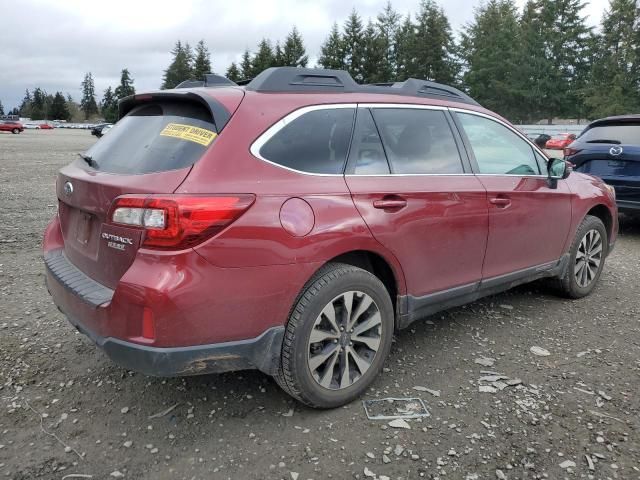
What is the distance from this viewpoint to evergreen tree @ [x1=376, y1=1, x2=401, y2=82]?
71.6m

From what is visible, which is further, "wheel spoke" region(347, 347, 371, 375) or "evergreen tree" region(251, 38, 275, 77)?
"evergreen tree" region(251, 38, 275, 77)

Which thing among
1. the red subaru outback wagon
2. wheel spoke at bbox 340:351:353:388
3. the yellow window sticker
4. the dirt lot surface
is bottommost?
the dirt lot surface

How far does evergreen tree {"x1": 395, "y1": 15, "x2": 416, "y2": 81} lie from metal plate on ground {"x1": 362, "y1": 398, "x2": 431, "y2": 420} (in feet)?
227

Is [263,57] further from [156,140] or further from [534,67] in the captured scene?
[156,140]

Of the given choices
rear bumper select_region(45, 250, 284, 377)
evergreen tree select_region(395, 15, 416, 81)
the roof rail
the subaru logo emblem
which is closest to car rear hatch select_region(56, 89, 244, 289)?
rear bumper select_region(45, 250, 284, 377)

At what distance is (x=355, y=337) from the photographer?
2957mm

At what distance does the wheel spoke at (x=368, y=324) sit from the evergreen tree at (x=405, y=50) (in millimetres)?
69013

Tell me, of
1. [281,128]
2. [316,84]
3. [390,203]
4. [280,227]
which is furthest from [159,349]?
[316,84]

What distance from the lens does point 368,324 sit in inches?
118

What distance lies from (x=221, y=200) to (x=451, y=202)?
5.10ft

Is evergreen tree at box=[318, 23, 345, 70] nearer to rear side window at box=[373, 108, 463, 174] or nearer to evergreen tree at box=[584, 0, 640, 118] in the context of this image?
evergreen tree at box=[584, 0, 640, 118]

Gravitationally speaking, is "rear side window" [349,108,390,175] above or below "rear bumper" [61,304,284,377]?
above

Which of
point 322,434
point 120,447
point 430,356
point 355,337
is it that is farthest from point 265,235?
point 430,356

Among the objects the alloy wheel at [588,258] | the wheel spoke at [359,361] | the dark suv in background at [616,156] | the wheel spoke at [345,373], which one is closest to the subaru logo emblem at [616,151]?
the dark suv in background at [616,156]
